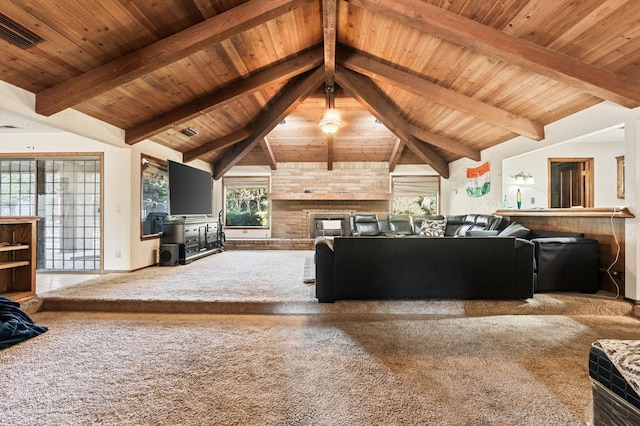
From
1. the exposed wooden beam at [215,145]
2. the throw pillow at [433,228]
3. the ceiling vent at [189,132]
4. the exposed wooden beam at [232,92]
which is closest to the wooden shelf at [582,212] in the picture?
the throw pillow at [433,228]

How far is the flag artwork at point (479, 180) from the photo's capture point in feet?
20.0

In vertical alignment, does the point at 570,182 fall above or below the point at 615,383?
above

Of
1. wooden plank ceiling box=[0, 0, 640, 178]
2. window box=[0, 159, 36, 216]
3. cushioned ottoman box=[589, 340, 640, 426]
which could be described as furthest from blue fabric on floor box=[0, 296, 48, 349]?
cushioned ottoman box=[589, 340, 640, 426]

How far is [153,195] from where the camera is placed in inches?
215

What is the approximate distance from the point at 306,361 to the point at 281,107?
4.71m

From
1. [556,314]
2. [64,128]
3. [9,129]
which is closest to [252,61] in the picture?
[64,128]

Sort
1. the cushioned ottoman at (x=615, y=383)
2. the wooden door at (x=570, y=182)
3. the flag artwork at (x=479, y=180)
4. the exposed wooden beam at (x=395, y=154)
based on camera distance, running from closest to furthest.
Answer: the cushioned ottoman at (x=615, y=383), the wooden door at (x=570, y=182), the flag artwork at (x=479, y=180), the exposed wooden beam at (x=395, y=154)

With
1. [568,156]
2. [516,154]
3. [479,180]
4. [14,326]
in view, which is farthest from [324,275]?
[568,156]

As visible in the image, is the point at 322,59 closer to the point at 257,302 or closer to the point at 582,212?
the point at 257,302

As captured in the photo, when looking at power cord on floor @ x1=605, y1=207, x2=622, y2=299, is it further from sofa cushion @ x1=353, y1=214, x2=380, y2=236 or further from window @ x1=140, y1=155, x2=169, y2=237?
window @ x1=140, y1=155, x2=169, y2=237

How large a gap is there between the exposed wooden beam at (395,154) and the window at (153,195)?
5.21m

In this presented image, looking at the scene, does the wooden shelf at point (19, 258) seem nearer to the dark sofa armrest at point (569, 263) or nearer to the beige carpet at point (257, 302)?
the beige carpet at point (257, 302)

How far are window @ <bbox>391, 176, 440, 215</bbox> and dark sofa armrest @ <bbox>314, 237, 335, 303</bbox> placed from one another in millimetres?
5666

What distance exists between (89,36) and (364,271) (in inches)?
137
